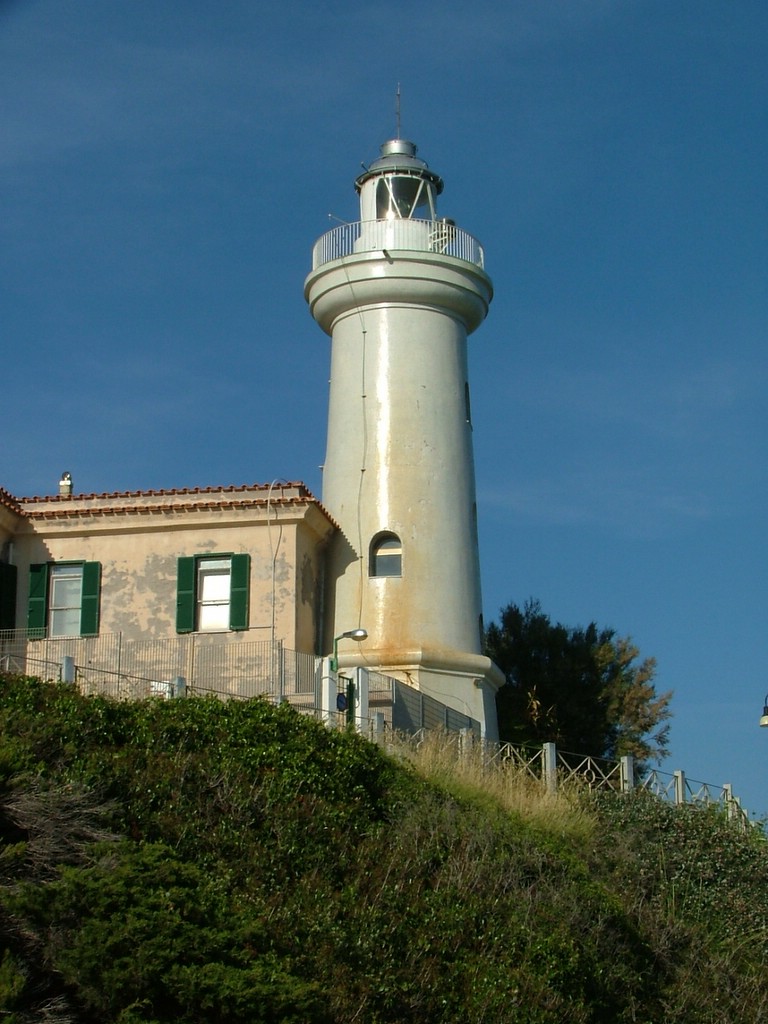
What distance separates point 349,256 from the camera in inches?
1318

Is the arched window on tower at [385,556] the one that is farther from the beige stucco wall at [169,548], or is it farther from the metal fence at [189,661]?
the metal fence at [189,661]

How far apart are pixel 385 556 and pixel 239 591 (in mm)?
3984

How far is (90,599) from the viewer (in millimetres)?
29453

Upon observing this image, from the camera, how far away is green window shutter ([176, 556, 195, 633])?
28.7 meters

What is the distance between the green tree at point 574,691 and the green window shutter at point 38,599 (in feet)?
34.9

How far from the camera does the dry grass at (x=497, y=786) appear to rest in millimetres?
22656

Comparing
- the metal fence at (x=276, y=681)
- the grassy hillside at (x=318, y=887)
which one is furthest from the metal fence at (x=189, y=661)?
the grassy hillside at (x=318, y=887)

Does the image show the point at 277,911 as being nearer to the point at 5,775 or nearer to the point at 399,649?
the point at 5,775

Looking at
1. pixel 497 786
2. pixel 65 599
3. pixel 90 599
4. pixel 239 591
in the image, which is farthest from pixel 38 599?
pixel 497 786

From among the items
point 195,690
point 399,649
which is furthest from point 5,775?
point 399,649

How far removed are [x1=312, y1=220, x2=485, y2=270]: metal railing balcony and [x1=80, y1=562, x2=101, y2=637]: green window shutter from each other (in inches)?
346

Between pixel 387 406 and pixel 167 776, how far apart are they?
1549 centimetres

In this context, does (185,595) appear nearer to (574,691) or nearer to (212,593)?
(212,593)

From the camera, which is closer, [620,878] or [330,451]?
[620,878]
